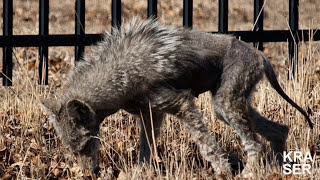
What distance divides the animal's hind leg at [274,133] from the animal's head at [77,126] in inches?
58.5

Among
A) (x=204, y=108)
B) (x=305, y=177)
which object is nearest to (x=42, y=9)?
(x=204, y=108)

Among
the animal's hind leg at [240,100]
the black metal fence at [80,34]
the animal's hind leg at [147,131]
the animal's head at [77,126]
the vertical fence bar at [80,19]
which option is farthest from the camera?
the vertical fence bar at [80,19]

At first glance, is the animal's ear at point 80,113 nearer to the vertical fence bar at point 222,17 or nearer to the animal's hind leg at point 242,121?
the animal's hind leg at point 242,121

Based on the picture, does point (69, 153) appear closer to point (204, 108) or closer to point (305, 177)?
point (204, 108)

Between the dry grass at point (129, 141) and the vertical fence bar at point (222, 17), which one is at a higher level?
the vertical fence bar at point (222, 17)

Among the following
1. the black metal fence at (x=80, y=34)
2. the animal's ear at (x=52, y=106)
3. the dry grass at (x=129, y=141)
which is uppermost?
the black metal fence at (x=80, y=34)

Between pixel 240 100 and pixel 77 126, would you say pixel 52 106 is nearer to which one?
pixel 77 126

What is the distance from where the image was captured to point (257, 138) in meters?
6.50

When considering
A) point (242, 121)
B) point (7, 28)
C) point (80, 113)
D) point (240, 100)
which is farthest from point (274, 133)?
point (7, 28)

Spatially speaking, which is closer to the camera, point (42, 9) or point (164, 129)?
point (164, 129)

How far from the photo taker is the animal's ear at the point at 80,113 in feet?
19.6

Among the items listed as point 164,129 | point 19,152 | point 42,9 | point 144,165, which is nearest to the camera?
point 144,165

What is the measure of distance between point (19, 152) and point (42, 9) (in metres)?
2.40

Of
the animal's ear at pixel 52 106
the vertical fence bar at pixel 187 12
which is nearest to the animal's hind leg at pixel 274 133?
the animal's ear at pixel 52 106
